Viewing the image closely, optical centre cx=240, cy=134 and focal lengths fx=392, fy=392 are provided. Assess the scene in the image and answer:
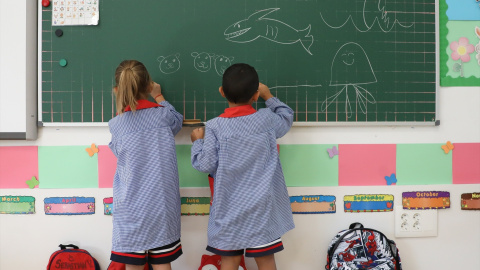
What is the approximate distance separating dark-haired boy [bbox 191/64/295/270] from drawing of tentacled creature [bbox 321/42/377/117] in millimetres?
509

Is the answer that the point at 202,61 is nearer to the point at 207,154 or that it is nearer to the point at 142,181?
the point at 207,154

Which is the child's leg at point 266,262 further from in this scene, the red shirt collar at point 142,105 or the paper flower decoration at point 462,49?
the paper flower decoration at point 462,49

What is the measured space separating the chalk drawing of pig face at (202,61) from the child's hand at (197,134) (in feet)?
1.08

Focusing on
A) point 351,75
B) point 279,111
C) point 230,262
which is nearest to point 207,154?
point 279,111

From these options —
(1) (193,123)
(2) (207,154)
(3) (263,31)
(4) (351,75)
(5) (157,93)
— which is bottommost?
(2) (207,154)

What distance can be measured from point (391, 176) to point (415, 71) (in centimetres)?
59

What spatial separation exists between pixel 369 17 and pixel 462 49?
55 cm

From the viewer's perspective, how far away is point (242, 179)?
176cm

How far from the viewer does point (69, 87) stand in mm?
2043

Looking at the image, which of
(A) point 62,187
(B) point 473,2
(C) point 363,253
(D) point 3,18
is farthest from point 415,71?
(D) point 3,18

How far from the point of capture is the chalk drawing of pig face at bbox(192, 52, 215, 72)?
80.6 inches

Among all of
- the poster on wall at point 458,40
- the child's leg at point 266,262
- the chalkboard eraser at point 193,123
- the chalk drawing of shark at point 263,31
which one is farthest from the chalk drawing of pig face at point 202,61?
the poster on wall at point 458,40

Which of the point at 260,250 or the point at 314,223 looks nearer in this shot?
the point at 260,250

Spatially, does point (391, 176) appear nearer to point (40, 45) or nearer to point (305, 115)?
point (305, 115)
